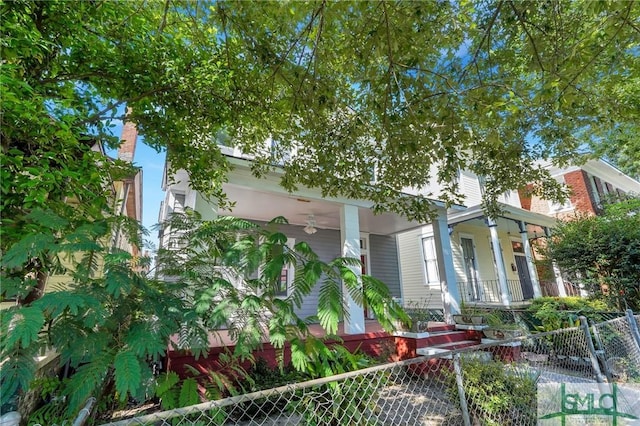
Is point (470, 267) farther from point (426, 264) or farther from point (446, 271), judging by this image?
point (446, 271)

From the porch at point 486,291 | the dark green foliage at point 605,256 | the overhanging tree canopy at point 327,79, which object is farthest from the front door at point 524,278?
the overhanging tree canopy at point 327,79

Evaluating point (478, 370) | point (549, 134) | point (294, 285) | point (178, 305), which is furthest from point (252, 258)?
point (549, 134)

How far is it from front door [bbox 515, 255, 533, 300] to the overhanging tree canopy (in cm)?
1021

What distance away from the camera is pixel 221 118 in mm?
4469

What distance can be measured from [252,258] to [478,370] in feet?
9.99

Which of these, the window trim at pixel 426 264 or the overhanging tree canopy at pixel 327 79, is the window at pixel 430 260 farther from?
the overhanging tree canopy at pixel 327 79

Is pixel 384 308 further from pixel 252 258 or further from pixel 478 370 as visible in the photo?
pixel 478 370

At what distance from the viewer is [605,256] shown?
8.30 m

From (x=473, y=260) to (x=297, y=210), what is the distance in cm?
869

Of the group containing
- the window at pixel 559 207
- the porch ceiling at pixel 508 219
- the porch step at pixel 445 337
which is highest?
the window at pixel 559 207

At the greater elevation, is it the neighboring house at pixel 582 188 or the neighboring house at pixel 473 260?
the neighboring house at pixel 582 188

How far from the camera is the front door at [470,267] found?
12.1 meters

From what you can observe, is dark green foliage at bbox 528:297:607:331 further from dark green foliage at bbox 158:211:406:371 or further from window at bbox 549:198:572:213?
dark green foliage at bbox 158:211:406:371

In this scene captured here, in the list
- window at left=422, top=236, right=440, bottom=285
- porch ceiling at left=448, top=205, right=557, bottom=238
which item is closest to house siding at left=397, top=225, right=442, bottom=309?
window at left=422, top=236, right=440, bottom=285
